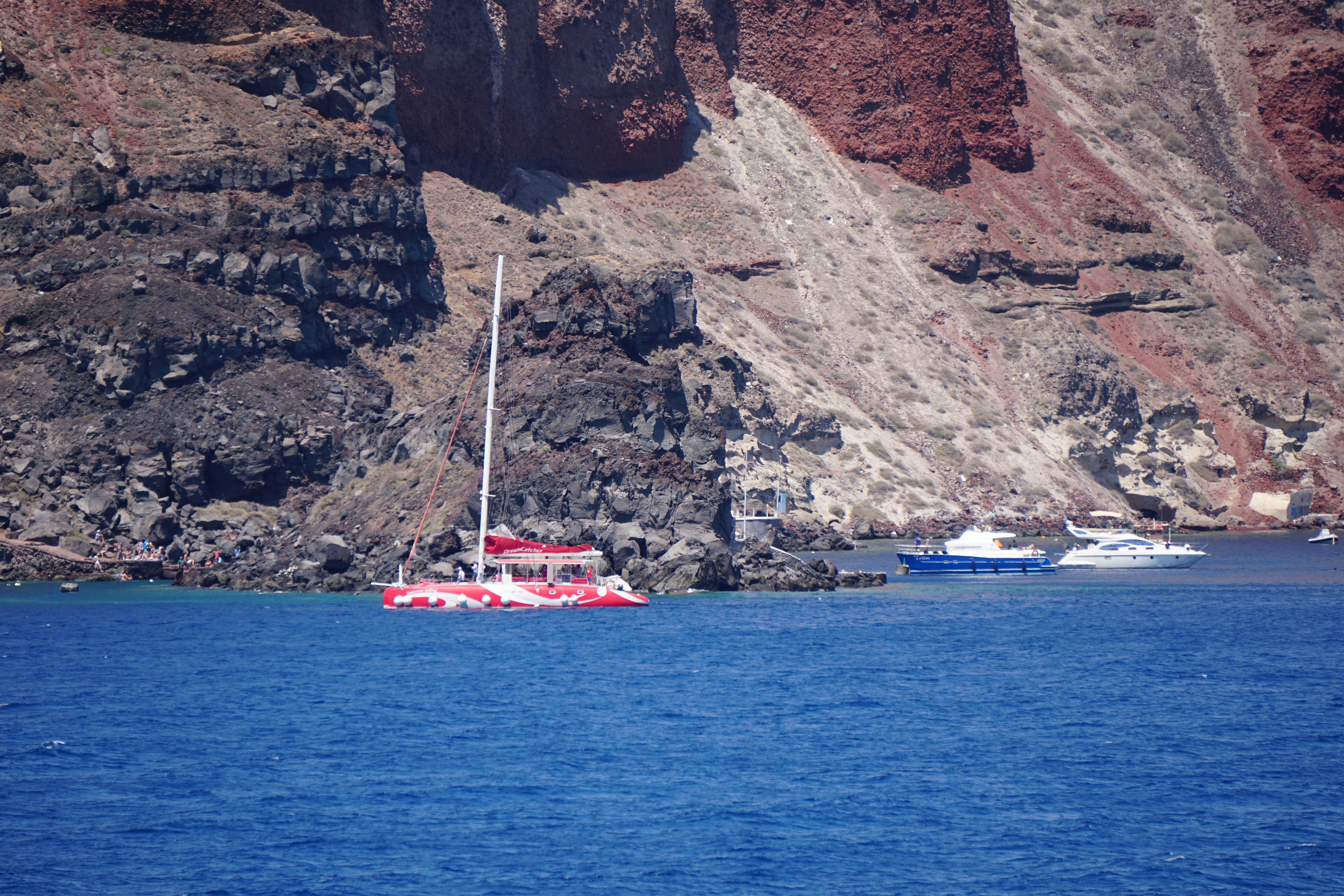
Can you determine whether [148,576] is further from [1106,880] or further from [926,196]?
[926,196]

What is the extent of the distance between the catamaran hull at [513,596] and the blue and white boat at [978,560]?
80.2 ft

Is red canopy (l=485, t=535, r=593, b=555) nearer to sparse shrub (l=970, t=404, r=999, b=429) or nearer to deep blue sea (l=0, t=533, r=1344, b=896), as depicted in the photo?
deep blue sea (l=0, t=533, r=1344, b=896)

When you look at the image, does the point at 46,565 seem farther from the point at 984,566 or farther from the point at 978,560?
the point at 984,566

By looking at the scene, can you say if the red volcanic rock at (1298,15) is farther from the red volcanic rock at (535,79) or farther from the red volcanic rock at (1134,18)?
the red volcanic rock at (535,79)

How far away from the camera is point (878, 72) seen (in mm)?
134250

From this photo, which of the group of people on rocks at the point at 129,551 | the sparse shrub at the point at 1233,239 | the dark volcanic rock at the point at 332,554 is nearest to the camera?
the dark volcanic rock at the point at 332,554

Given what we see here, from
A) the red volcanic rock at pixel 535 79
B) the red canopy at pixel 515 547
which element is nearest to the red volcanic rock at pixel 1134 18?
the red volcanic rock at pixel 535 79

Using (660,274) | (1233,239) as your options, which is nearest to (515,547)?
(660,274)

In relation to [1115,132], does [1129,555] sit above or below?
below

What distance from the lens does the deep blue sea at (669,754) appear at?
23531 millimetres

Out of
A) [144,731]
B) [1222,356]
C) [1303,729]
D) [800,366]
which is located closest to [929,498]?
[800,366]

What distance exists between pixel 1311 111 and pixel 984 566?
282ft

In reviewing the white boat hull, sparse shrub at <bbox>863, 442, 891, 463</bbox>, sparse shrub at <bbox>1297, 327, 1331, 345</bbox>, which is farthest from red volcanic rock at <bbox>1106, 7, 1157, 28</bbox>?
the white boat hull

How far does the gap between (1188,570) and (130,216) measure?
65.0 metres
